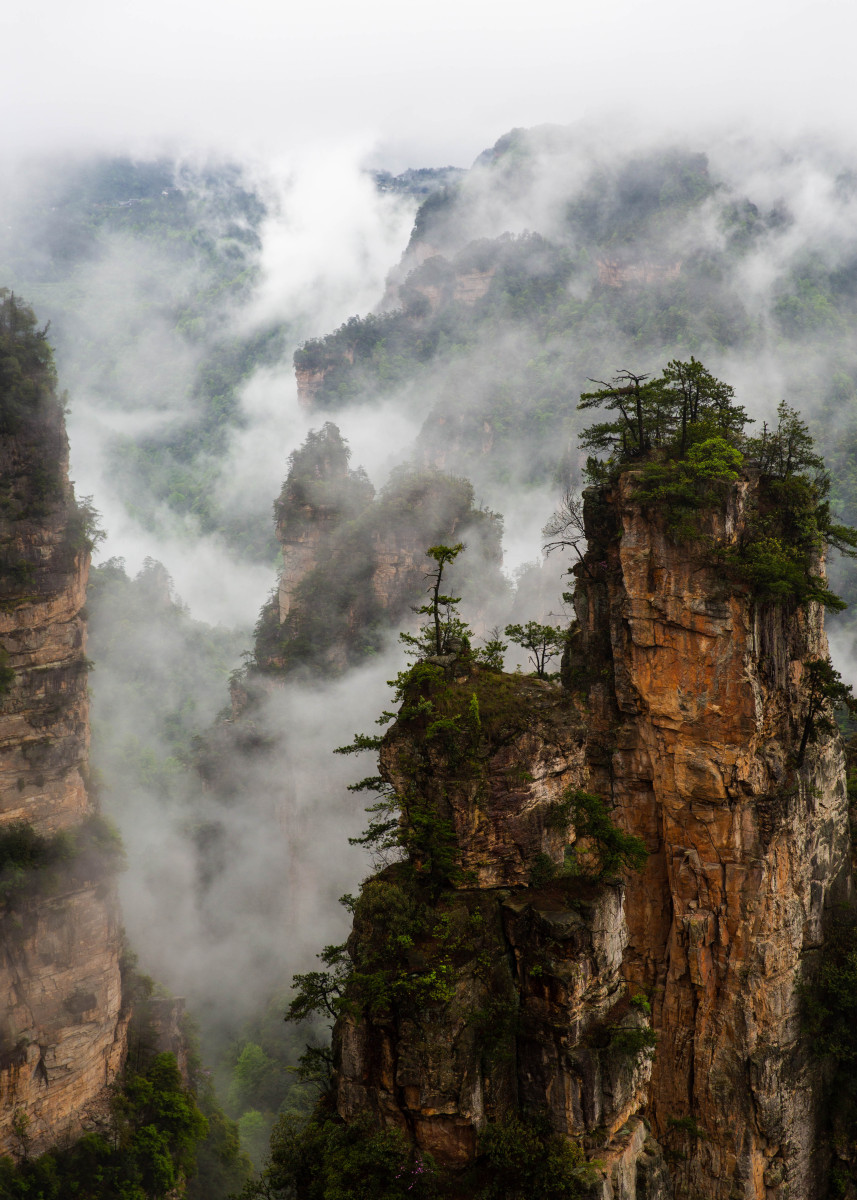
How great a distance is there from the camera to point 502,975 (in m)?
18.5

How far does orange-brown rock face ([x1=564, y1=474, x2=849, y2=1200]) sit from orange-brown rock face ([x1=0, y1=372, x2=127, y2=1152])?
20.1 metres

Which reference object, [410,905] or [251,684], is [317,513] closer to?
[251,684]

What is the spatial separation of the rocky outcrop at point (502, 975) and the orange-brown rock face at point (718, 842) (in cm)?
809

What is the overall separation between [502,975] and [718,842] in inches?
450

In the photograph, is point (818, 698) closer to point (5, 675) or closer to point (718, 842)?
point (718, 842)

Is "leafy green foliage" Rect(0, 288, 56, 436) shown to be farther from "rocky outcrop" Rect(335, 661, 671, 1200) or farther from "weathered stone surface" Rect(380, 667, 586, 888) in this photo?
"rocky outcrop" Rect(335, 661, 671, 1200)

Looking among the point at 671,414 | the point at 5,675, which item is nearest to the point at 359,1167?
the point at 5,675

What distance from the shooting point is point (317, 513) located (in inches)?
2478

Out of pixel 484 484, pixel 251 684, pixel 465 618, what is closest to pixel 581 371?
pixel 484 484

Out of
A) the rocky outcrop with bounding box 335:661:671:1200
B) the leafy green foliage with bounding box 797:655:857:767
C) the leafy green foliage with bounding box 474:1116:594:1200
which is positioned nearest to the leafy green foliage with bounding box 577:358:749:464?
the leafy green foliage with bounding box 797:655:857:767

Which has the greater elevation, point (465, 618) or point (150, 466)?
point (150, 466)

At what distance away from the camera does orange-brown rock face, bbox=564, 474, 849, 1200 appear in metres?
26.3


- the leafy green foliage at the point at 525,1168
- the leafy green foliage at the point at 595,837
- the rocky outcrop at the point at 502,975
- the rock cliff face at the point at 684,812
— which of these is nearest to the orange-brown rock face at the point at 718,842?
the rock cliff face at the point at 684,812

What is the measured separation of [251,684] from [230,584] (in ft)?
147
